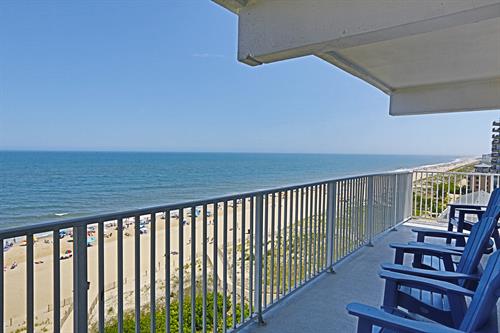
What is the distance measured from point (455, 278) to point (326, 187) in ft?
5.30

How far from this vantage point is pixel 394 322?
1144 mm

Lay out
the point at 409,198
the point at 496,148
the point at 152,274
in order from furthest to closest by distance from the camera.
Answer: the point at 496,148 → the point at 409,198 → the point at 152,274

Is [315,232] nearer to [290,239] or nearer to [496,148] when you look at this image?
[290,239]

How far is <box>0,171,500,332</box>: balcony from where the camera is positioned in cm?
130

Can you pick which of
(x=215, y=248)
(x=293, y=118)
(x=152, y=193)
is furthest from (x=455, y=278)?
(x=293, y=118)

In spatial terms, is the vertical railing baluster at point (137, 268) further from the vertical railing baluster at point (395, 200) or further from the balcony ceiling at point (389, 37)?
the vertical railing baluster at point (395, 200)

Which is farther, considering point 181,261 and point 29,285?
point 181,261

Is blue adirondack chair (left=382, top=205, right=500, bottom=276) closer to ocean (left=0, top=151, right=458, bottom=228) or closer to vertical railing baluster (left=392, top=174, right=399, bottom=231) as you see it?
vertical railing baluster (left=392, top=174, right=399, bottom=231)

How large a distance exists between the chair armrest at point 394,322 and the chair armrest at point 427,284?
1.16 ft

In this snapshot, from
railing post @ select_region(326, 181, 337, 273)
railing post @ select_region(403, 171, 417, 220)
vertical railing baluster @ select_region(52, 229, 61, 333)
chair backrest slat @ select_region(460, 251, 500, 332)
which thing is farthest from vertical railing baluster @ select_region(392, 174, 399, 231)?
vertical railing baluster @ select_region(52, 229, 61, 333)

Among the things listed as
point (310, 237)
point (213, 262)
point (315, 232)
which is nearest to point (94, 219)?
point (213, 262)

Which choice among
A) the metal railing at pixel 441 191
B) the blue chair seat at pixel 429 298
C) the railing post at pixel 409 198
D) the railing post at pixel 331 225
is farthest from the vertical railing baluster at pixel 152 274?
the metal railing at pixel 441 191

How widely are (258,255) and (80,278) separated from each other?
4.26 feet

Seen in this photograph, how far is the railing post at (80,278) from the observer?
4.21 ft
